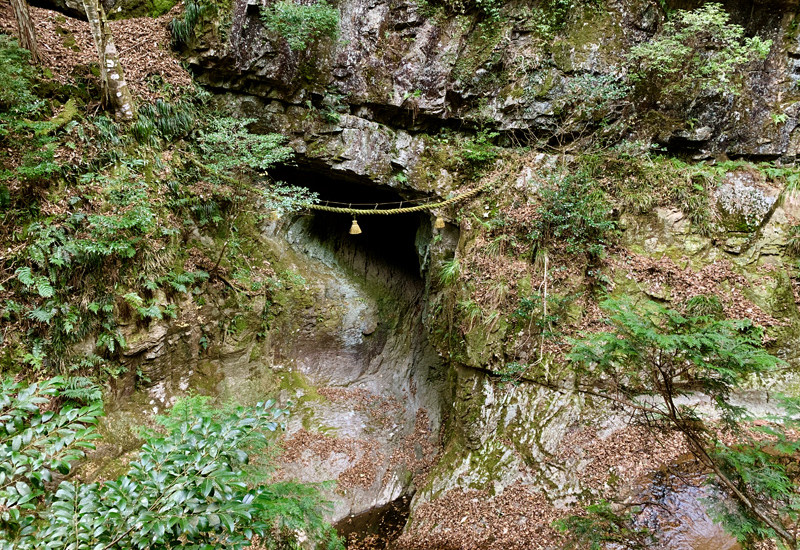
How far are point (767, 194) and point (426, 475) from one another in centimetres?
755

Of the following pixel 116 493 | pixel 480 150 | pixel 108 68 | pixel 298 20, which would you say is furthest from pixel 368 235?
pixel 116 493

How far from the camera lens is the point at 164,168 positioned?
6719 mm

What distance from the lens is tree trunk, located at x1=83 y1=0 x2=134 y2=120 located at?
18.7ft

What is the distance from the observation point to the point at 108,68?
6.00 metres

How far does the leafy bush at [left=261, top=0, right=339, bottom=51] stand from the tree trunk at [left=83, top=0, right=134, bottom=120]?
8.90 feet

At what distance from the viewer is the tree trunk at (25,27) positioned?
5555 millimetres

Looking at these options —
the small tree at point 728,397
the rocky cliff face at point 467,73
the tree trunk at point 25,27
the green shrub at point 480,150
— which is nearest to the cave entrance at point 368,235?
the rocky cliff face at point 467,73

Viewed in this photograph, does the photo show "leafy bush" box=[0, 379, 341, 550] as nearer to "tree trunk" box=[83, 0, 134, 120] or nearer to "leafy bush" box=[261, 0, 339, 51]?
"tree trunk" box=[83, 0, 134, 120]

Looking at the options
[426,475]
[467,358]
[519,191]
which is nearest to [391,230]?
[519,191]

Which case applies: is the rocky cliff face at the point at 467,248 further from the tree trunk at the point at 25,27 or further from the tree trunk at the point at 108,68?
the tree trunk at the point at 25,27

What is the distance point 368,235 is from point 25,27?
722 cm

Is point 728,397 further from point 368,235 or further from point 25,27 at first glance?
point 25,27

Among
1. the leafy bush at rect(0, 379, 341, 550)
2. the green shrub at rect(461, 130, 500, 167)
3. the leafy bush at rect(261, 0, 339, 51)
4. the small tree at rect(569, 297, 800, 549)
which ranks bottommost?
the small tree at rect(569, 297, 800, 549)

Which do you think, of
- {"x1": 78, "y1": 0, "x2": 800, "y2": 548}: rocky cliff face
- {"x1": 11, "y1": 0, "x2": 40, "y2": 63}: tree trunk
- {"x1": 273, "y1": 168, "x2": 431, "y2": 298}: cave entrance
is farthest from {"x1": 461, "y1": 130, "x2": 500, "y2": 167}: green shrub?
{"x1": 11, "y1": 0, "x2": 40, "y2": 63}: tree trunk
